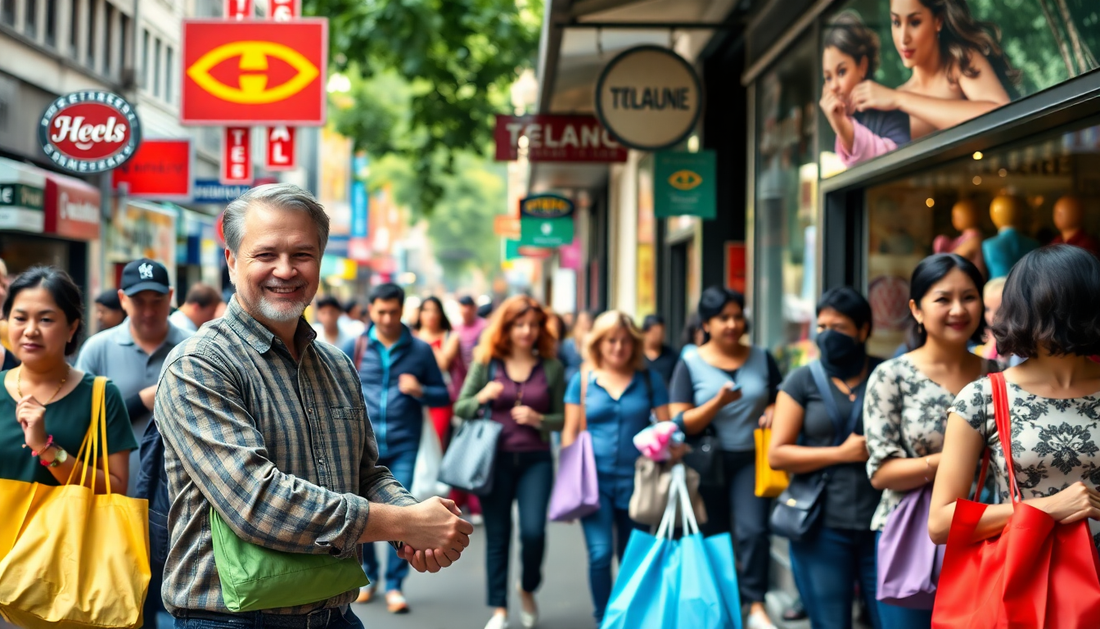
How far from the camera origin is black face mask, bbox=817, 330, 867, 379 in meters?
5.07

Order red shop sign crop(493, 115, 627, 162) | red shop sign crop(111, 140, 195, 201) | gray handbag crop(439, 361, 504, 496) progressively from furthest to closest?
1. red shop sign crop(111, 140, 195, 201)
2. red shop sign crop(493, 115, 627, 162)
3. gray handbag crop(439, 361, 504, 496)

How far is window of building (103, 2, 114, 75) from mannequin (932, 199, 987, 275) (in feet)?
51.4

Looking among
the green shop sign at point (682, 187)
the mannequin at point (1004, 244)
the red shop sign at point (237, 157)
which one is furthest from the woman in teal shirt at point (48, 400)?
the red shop sign at point (237, 157)

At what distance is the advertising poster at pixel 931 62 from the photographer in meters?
4.41

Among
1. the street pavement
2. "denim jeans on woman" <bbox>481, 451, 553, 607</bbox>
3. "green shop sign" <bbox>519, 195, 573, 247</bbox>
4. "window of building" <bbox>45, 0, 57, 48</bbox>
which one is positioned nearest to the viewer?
"denim jeans on woman" <bbox>481, 451, 553, 607</bbox>

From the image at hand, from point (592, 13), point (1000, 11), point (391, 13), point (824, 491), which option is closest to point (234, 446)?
point (824, 491)

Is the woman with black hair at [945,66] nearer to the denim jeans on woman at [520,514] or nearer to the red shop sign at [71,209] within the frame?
the denim jeans on woman at [520,514]

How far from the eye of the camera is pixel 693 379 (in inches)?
270

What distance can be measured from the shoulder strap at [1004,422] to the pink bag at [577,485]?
358 cm

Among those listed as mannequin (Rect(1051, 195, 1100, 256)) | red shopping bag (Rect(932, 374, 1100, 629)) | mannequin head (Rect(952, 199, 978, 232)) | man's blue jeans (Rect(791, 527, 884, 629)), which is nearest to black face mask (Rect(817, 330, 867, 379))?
man's blue jeans (Rect(791, 527, 884, 629))

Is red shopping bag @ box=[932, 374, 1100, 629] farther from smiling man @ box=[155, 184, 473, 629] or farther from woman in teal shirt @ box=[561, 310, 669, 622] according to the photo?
woman in teal shirt @ box=[561, 310, 669, 622]

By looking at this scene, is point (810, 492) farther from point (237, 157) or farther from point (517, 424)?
point (237, 157)

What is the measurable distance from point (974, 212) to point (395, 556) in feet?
15.9

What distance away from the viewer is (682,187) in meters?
10.4
